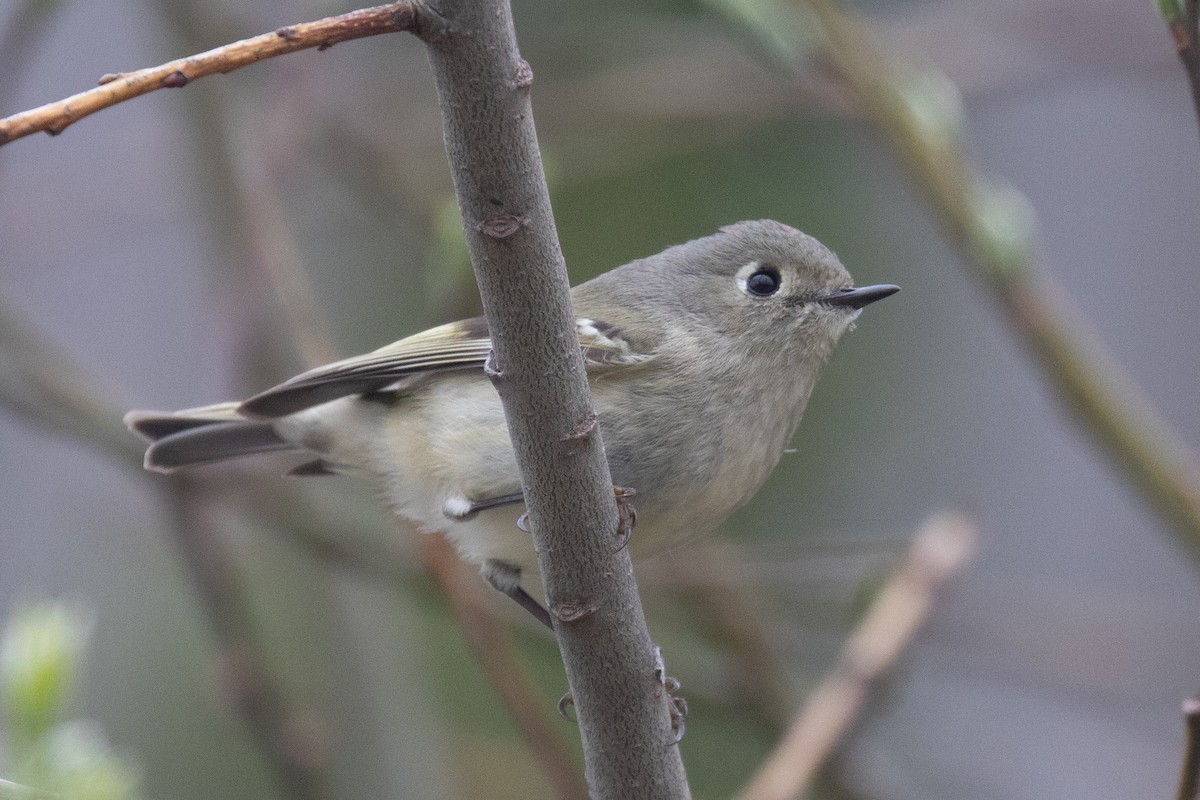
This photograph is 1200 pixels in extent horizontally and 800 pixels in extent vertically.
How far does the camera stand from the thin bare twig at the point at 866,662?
2088 mm

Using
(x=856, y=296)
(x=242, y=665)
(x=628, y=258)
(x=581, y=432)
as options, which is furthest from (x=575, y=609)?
(x=628, y=258)

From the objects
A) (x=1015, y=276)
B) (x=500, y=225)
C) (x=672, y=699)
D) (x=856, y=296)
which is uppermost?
(x=1015, y=276)

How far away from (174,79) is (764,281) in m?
1.57

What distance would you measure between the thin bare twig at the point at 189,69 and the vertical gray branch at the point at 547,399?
3.6 inches

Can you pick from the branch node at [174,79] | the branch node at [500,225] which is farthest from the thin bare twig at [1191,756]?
the branch node at [174,79]

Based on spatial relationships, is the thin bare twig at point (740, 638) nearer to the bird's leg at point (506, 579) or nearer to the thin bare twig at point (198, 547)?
the bird's leg at point (506, 579)

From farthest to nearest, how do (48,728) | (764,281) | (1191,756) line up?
(764,281), (48,728), (1191,756)

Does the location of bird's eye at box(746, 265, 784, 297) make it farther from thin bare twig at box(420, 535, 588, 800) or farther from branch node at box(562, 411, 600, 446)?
branch node at box(562, 411, 600, 446)

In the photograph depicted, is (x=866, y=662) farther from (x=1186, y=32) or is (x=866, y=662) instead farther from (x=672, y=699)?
(x=1186, y=32)

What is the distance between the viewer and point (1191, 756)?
1.35 m

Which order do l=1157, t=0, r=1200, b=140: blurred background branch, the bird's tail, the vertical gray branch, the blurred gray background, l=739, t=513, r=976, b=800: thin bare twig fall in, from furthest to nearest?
the blurred gray background
the bird's tail
l=739, t=513, r=976, b=800: thin bare twig
l=1157, t=0, r=1200, b=140: blurred background branch
the vertical gray branch

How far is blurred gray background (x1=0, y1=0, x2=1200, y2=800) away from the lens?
3.38 m

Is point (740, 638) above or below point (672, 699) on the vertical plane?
above

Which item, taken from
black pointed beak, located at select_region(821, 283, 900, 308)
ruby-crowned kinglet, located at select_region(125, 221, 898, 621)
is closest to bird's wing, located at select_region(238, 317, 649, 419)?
ruby-crowned kinglet, located at select_region(125, 221, 898, 621)
